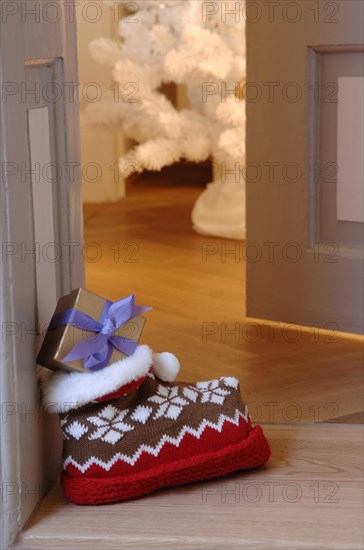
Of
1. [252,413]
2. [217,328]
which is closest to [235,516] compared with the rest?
[252,413]

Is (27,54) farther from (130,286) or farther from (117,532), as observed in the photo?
(130,286)

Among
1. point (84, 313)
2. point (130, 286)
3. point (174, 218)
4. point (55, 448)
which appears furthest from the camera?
point (174, 218)

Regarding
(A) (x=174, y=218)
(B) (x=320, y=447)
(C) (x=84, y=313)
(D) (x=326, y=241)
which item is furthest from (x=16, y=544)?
(A) (x=174, y=218)

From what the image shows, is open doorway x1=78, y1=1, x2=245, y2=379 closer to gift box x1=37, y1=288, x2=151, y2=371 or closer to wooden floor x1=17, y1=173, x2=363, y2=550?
wooden floor x1=17, y1=173, x2=363, y2=550

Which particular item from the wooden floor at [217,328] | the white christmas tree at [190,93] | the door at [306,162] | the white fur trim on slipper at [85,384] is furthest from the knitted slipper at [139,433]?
the white christmas tree at [190,93]

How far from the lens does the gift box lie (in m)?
1.39

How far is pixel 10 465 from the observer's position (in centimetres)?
130

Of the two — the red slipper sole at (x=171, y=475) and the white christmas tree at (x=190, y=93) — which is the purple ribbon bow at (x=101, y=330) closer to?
the red slipper sole at (x=171, y=475)

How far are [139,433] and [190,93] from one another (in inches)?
88.7

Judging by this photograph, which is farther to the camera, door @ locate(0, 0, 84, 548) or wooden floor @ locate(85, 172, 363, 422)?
wooden floor @ locate(85, 172, 363, 422)

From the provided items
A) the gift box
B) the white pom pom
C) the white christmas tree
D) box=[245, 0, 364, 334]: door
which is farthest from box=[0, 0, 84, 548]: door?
the white christmas tree

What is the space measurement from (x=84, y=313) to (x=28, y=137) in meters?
0.27

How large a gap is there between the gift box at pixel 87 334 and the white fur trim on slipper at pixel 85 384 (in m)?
0.01

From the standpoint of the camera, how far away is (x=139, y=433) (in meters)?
1.42
